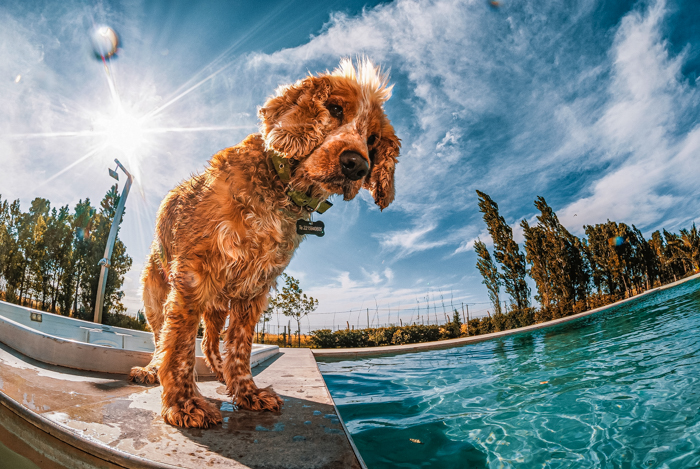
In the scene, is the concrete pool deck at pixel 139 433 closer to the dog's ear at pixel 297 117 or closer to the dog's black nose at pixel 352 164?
the dog's black nose at pixel 352 164

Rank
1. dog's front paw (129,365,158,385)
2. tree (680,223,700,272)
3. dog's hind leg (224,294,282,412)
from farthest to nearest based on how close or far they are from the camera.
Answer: tree (680,223,700,272) → dog's front paw (129,365,158,385) → dog's hind leg (224,294,282,412)

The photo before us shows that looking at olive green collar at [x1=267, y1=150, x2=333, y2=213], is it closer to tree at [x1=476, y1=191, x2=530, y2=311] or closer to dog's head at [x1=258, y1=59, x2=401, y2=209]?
dog's head at [x1=258, y1=59, x2=401, y2=209]

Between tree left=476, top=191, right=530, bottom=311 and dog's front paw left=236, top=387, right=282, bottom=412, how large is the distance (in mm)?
29134

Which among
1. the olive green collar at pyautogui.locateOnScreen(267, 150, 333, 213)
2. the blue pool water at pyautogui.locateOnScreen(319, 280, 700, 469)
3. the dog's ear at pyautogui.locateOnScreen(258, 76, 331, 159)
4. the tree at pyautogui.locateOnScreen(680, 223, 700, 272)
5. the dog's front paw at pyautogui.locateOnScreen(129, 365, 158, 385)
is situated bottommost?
the blue pool water at pyautogui.locateOnScreen(319, 280, 700, 469)

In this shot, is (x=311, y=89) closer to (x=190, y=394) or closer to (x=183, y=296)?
→ (x=183, y=296)

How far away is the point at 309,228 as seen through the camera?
229 cm

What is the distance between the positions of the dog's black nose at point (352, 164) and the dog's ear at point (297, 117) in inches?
11.7

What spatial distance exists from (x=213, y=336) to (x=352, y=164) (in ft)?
7.73

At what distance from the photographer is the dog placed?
1975mm

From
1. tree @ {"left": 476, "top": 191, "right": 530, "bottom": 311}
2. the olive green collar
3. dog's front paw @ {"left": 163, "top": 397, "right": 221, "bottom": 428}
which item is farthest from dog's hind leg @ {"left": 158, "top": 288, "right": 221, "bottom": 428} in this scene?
tree @ {"left": 476, "top": 191, "right": 530, "bottom": 311}

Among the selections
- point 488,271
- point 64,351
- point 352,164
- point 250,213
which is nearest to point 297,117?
point 352,164

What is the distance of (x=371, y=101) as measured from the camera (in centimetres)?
253

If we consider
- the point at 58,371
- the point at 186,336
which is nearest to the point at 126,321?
the point at 58,371

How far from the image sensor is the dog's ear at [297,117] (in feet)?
6.88
